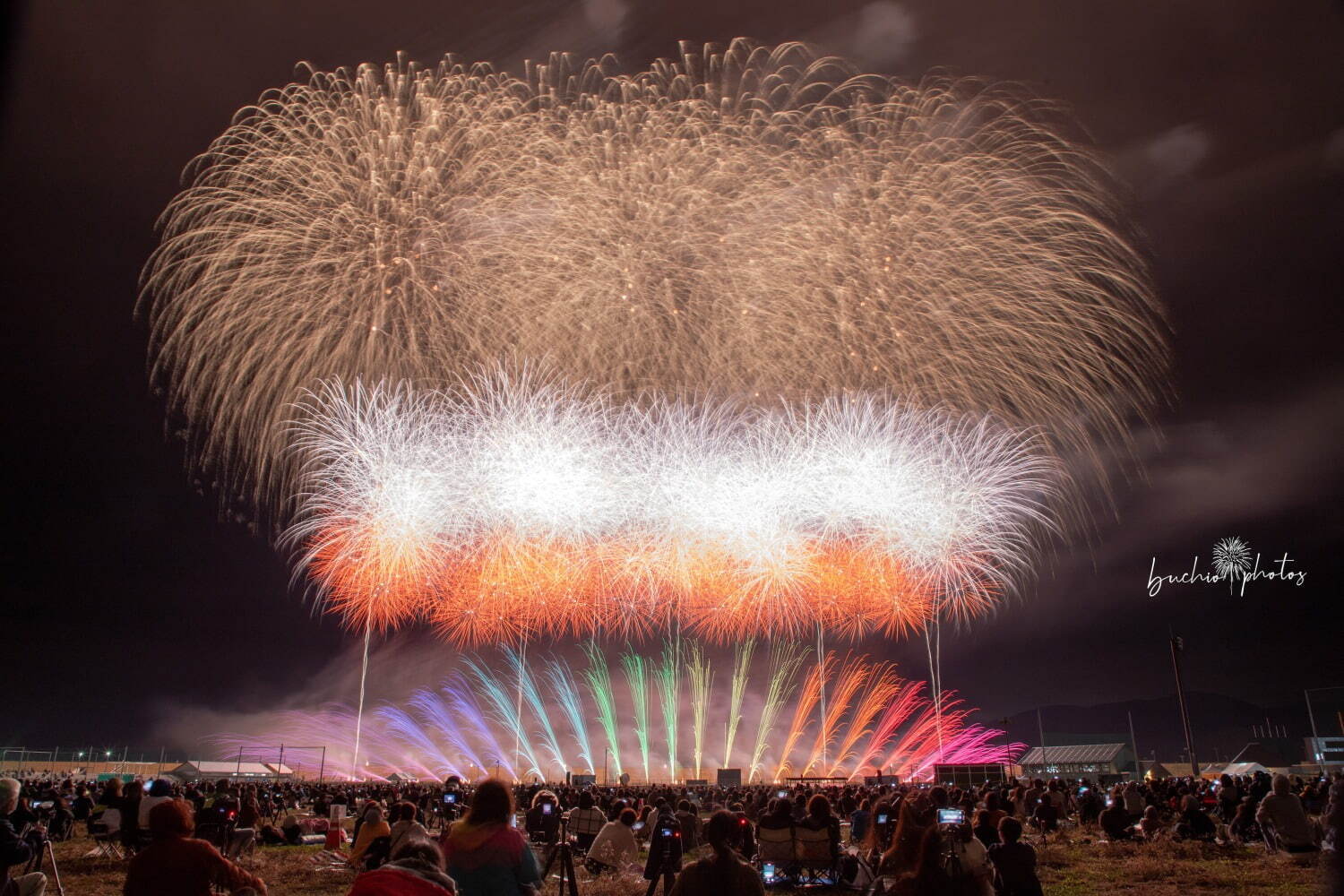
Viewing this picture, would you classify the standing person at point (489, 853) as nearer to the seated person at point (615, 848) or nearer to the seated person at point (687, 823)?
the seated person at point (615, 848)

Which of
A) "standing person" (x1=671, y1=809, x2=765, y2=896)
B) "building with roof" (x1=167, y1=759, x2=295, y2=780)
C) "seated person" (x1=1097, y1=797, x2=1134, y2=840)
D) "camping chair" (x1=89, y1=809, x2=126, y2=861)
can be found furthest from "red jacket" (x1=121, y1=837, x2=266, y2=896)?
"building with roof" (x1=167, y1=759, x2=295, y2=780)

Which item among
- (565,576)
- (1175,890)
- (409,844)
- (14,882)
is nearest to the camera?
(409,844)

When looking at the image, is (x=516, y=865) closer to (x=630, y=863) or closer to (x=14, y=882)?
(x=14, y=882)

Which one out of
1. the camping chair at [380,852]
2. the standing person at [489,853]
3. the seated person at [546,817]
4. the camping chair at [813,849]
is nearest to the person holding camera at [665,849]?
the camping chair at [380,852]

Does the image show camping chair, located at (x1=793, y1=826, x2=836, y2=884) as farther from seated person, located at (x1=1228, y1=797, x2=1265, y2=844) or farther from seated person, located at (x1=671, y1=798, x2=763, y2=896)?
seated person, located at (x1=1228, y1=797, x2=1265, y2=844)

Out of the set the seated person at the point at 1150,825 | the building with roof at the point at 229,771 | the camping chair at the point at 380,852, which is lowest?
the building with roof at the point at 229,771

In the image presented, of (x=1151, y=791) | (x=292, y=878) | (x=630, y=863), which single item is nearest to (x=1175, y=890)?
(x=630, y=863)

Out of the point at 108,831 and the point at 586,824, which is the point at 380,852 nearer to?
the point at 586,824

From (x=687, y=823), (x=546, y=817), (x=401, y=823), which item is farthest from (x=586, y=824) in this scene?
(x=401, y=823)
